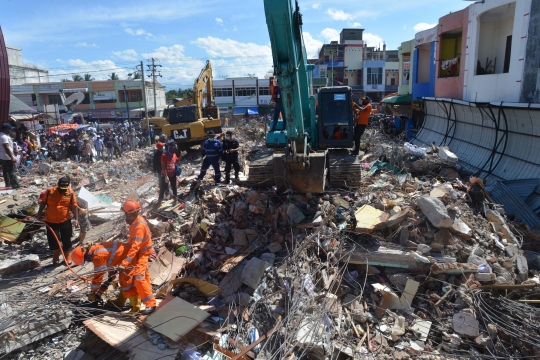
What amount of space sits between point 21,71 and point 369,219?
49490 millimetres

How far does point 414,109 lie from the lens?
18875mm

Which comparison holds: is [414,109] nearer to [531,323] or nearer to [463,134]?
[463,134]

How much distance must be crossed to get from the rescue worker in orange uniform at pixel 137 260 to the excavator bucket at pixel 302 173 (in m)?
2.35

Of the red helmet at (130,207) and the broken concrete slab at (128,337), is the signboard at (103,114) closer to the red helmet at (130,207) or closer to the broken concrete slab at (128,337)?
the red helmet at (130,207)

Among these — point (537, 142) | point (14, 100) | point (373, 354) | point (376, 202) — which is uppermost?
point (14, 100)

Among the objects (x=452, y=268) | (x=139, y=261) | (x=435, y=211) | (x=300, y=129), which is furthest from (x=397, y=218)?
(x=139, y=261)

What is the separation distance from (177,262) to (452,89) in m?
13.5

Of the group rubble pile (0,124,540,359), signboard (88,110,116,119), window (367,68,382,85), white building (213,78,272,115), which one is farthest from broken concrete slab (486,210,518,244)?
signboard (88,110,116,119)

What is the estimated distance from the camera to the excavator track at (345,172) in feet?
21.9

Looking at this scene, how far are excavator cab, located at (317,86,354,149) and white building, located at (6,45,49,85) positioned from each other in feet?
118

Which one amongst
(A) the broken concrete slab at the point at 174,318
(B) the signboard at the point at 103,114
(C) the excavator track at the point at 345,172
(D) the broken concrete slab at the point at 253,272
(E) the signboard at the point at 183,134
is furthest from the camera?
(B) the signboard at the point at 103,114

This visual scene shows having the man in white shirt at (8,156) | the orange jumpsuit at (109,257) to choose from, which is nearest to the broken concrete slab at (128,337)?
the orange jumpsuit at (109,257)

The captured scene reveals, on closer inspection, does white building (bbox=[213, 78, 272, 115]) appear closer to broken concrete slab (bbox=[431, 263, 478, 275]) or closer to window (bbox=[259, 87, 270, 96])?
window (bbox=[259, 87, 270, 96])

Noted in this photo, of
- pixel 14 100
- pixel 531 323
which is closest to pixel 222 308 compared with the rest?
pixel 531 323
